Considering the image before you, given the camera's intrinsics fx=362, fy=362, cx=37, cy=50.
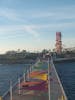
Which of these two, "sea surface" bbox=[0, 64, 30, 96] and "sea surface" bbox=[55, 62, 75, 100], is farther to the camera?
"sea surface" bbox=[0, 64, 30, 96]

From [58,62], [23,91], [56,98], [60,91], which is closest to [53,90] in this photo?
[60,91]

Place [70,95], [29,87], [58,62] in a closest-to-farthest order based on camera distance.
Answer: [29,87] < [70,95] < [58,62]

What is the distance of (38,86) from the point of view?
51.9 m

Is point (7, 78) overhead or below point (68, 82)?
below

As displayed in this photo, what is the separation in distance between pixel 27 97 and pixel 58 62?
158114 millimetres

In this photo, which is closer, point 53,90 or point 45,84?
point 53,90

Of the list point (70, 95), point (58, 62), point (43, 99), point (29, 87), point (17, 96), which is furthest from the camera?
point (58, 62)

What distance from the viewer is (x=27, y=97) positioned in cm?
4216

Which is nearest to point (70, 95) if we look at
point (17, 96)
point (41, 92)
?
point (41, 92)

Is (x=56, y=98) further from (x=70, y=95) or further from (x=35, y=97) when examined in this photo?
(x=70, y=95)

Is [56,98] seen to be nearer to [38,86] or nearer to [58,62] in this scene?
[38,86]

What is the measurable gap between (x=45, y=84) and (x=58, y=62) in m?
147

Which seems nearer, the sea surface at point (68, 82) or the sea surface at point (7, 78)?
the sea surface at point (68, 82)

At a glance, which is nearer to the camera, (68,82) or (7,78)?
(68,82)
